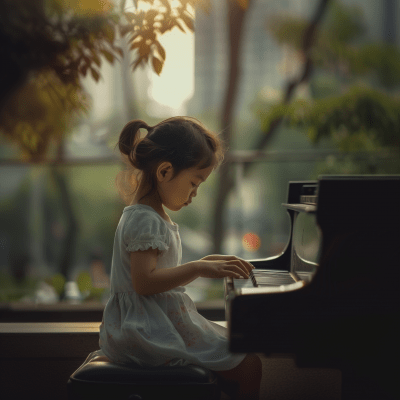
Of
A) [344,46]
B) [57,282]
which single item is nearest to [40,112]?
[57,282]

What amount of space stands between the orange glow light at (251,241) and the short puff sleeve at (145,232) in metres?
1.66

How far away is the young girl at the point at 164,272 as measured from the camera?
1437 millimetres

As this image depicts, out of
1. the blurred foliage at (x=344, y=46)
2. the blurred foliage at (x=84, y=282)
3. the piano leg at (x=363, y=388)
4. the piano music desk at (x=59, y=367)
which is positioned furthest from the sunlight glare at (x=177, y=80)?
the piano leg at (x=363, y=388)

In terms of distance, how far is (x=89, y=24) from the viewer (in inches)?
100

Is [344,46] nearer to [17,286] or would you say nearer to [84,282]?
[84,282]

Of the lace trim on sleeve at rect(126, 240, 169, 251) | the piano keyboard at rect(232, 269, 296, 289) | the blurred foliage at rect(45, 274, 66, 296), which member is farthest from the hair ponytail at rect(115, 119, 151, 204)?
the blurred foliage at rect(45, 274, 66, 296)

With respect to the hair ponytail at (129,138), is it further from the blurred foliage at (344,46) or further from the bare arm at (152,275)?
the blurred foliage at (344,46)

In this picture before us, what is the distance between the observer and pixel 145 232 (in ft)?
4.75

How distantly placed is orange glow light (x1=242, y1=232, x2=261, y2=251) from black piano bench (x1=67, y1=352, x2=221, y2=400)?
1752 millimetres

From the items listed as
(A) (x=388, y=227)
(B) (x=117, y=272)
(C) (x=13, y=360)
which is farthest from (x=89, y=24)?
(A) (x=388, y=227)

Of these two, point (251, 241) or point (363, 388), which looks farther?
point (251, 241)

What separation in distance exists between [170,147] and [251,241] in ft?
5.60

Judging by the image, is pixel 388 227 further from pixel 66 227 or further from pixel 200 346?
pixel 66 227

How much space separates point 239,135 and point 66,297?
1.61 metres
